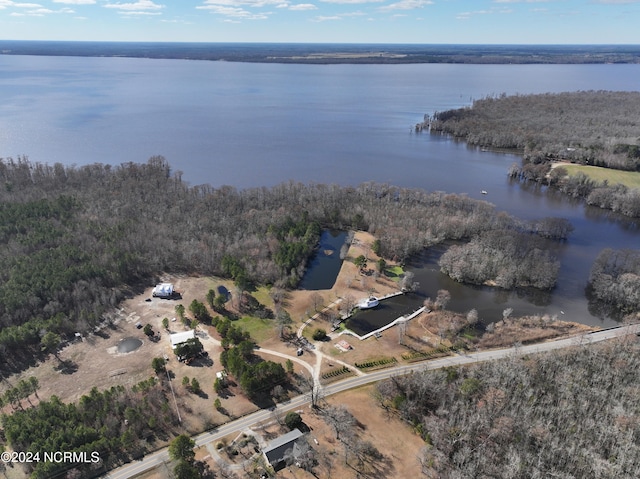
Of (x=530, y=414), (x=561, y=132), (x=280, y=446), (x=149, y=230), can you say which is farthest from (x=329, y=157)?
(x=280, y=446)

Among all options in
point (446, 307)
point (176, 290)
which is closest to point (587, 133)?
point (446, 307)

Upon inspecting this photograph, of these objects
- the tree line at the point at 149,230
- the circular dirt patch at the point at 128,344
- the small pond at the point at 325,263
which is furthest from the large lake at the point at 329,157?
the circular dirt patch at the point at 128,344

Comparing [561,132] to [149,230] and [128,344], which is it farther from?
[128,344]

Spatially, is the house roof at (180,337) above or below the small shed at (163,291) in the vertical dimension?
below

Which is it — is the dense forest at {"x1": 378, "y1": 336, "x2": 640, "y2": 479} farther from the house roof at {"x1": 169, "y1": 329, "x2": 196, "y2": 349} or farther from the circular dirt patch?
the circular dirt patch

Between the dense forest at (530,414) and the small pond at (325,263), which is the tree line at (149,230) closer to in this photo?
the small pond at (325,263)

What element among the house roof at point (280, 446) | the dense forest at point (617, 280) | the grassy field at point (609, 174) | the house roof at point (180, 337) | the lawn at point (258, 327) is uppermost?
the grassy field at point (609, 174)

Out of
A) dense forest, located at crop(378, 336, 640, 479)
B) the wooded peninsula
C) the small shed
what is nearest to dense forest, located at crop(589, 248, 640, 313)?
dense forest, located at crop(378, 336, 640, 479)
